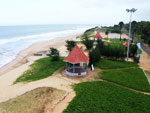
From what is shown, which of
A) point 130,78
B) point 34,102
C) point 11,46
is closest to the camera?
point 34,102

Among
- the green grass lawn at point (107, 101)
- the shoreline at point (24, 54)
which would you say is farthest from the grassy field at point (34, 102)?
the shoreline at point (24, 54)

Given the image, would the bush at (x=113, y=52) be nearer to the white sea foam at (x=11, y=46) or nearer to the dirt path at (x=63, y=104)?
the dirt path at (x=63, y=104)

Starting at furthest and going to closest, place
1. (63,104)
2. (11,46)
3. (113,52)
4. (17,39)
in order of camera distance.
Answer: (17,39), (11,46), (113,52), (63,104)

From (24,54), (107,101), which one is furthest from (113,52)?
(24,54)

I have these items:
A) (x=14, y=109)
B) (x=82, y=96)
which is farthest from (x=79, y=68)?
(x=14, y=109)

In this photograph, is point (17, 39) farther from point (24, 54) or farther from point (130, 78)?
point (130, 78)

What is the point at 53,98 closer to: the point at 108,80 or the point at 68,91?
the point at 68,91
